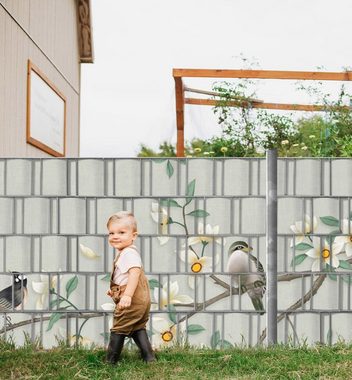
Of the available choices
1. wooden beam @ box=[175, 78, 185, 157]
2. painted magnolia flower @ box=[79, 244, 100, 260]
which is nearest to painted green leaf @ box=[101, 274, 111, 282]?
painted magnolia flower @ box=[79, 244, 100, 260]

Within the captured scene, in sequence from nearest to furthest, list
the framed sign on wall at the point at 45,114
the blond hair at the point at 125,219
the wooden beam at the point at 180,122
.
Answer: the blond hair at the point at 125,219 → the framed sign on wall at the point at 45,114 → the wooden beam at the point at 180,122

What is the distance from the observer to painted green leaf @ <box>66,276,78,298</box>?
4789 millimetres

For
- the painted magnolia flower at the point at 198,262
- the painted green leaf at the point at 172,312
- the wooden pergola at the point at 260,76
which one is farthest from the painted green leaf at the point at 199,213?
the wooden pergola at the point at 260,76

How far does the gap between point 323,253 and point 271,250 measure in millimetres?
394

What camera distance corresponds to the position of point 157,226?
4797mm

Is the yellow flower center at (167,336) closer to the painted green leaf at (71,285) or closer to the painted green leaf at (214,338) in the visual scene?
the painted green leaf at (214,338)

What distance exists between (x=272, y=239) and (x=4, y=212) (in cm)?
190

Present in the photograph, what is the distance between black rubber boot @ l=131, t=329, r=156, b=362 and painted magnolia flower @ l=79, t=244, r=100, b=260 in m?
0.70

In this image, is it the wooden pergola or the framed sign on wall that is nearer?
the framed sign on wall

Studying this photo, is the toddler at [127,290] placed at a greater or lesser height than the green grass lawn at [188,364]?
greater

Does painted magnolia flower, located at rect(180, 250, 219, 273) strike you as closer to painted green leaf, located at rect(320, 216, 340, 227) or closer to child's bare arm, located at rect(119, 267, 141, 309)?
child's bare arm, located at rect(119, 267, 141, 309)

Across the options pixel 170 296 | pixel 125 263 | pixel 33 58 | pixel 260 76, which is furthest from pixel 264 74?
pixel 125 263

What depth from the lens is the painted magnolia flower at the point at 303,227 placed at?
190 inches

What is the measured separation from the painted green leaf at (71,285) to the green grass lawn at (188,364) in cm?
39
